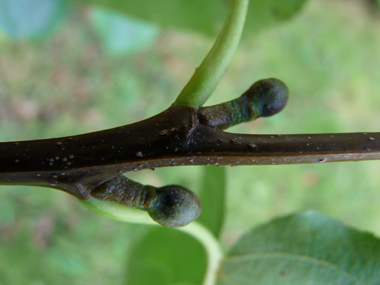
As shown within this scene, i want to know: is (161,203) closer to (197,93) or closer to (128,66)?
(197,93)

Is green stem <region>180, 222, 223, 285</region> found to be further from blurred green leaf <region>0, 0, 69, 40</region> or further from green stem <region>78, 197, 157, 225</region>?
blurred green leaf <region>0, 0, 69, 40</region>

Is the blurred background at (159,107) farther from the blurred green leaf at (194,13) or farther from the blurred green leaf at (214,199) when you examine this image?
the blurred green leaf at (214,199)

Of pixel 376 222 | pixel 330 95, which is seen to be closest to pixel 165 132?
pixel 330 95

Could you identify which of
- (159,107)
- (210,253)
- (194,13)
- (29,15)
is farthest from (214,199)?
(159,107)

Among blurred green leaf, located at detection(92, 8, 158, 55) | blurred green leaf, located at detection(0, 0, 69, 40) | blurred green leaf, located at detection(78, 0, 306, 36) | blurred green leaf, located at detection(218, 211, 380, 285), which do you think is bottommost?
blurred green leaf, located at detection(218, 211, 380, 285)

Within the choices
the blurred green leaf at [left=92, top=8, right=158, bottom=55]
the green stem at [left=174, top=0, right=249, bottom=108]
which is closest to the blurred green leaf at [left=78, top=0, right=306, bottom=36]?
the green stem at [left=174, top=0, right=249, bottom=108]
